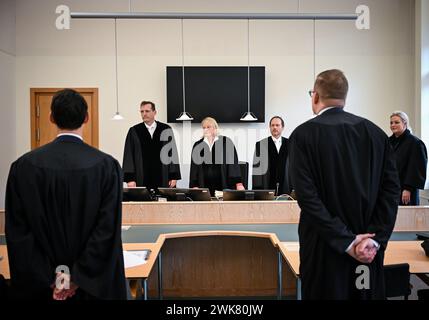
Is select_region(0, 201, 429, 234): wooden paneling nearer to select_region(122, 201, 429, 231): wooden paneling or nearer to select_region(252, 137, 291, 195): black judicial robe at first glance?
select_region(122, 201, 429, 231): wooden paneling

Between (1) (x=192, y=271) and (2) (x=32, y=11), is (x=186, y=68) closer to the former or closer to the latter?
(2) (x=32, y=11)

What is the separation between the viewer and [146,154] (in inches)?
206

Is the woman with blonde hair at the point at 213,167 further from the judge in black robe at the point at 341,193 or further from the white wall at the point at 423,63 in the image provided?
the white wall at the point at 423,63

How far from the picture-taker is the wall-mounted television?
621 cm

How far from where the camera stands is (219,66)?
20.6 ft

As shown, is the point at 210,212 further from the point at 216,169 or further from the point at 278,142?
the point at 278,142

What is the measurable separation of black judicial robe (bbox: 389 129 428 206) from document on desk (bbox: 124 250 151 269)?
3.26 m

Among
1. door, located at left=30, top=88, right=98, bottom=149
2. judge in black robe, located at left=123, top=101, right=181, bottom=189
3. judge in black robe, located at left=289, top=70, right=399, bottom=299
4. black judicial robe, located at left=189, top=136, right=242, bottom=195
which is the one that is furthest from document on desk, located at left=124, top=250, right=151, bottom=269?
door, located at left=30, top=88, right=98, bottom=149

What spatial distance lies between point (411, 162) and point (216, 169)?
6.99 feet

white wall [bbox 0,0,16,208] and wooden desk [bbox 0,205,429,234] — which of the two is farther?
A: white wall [bbox 0,0,16,208]

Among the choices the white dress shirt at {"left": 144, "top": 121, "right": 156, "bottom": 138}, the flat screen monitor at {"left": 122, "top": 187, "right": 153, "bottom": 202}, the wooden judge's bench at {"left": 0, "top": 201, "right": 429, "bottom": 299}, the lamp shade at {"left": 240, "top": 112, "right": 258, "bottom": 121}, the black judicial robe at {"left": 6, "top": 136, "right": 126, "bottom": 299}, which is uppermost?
the lamp shade at {"left": 240, "top": 112, "right": 258, "bottom": 121}

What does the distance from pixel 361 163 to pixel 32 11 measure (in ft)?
20.6

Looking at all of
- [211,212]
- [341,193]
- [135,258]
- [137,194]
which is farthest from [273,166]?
[341,193]
